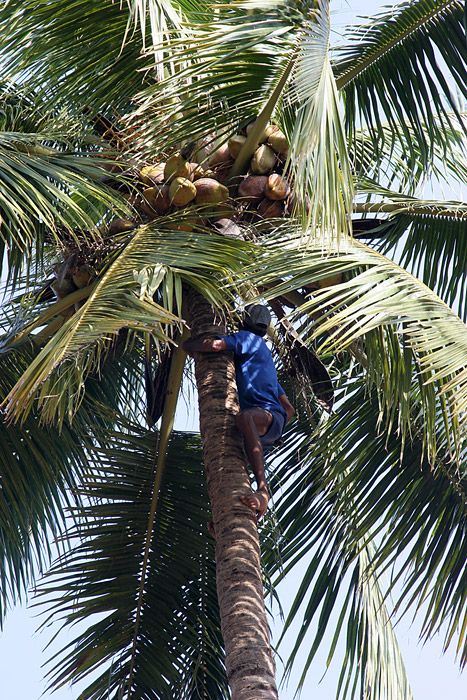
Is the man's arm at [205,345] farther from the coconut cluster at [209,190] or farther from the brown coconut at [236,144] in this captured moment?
the brown coconut at [236,144]

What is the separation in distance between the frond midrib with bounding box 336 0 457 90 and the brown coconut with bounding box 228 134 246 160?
0.88 m

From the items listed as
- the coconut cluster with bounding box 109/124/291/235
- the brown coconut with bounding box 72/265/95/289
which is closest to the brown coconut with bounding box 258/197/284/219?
the coconut cluster with bounding box 109/124/291/235

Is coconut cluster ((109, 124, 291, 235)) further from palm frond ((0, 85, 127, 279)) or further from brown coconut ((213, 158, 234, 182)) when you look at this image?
palm frond ((0, 85, 127, 279))

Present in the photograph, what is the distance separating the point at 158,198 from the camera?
5719 mm

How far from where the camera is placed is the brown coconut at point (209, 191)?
222 inches

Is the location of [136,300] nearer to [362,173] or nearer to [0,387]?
[0,387]

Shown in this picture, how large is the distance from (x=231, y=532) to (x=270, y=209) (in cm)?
167

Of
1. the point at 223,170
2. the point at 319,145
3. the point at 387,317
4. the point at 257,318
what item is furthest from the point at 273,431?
the point at 319,145

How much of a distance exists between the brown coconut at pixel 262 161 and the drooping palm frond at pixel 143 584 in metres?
2.04

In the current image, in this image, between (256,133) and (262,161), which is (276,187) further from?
(256,133)

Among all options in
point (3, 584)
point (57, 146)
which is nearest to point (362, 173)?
point (57, 146)

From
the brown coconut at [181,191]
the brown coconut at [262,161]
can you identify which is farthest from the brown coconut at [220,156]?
the brown coconut at [181,191]

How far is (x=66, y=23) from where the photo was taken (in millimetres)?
6359

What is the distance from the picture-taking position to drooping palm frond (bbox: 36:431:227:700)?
21.6ft
